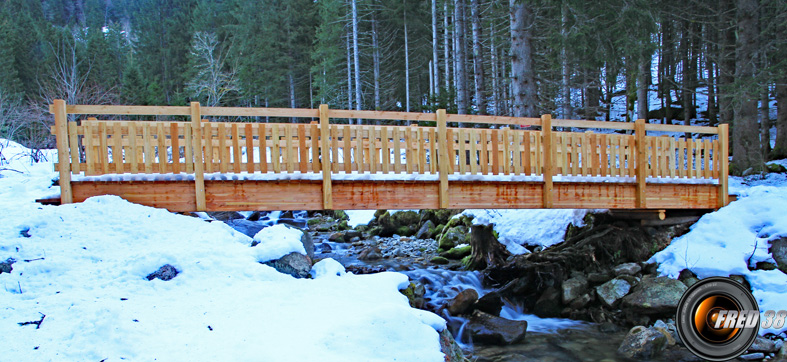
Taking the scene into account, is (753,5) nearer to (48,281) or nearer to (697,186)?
(697,186)

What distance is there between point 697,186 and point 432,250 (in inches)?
250

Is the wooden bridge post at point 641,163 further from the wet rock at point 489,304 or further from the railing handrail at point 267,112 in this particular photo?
the wet rock at point 489,304

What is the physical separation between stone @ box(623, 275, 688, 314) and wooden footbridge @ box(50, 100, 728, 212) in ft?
4.87

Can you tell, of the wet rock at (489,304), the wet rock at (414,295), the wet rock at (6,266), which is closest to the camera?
the wet rock at (6,266)

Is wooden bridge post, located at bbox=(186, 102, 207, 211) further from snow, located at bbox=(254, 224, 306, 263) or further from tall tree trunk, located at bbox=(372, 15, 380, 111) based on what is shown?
tall tree trunk, located at bbox=(372, 15, 380, 111)

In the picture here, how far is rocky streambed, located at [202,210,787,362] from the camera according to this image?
6977 millimetres

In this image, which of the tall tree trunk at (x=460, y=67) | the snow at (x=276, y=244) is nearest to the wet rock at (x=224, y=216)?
the tall tree trunk at (x=460, y=67)

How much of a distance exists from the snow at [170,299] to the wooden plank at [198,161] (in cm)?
39

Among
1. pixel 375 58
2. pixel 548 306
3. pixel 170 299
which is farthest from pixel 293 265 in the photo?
pixel 375 58

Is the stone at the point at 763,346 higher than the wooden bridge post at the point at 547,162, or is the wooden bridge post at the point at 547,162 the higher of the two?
the wooden bridge post at the point at 547,162

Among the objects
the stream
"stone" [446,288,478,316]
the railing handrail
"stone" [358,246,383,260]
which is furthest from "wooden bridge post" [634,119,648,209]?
"stone" [358,246,383,260]

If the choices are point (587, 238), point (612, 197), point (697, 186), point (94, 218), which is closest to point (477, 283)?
point (587, 238)

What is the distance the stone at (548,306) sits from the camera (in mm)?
8727

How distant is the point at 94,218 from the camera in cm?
601
